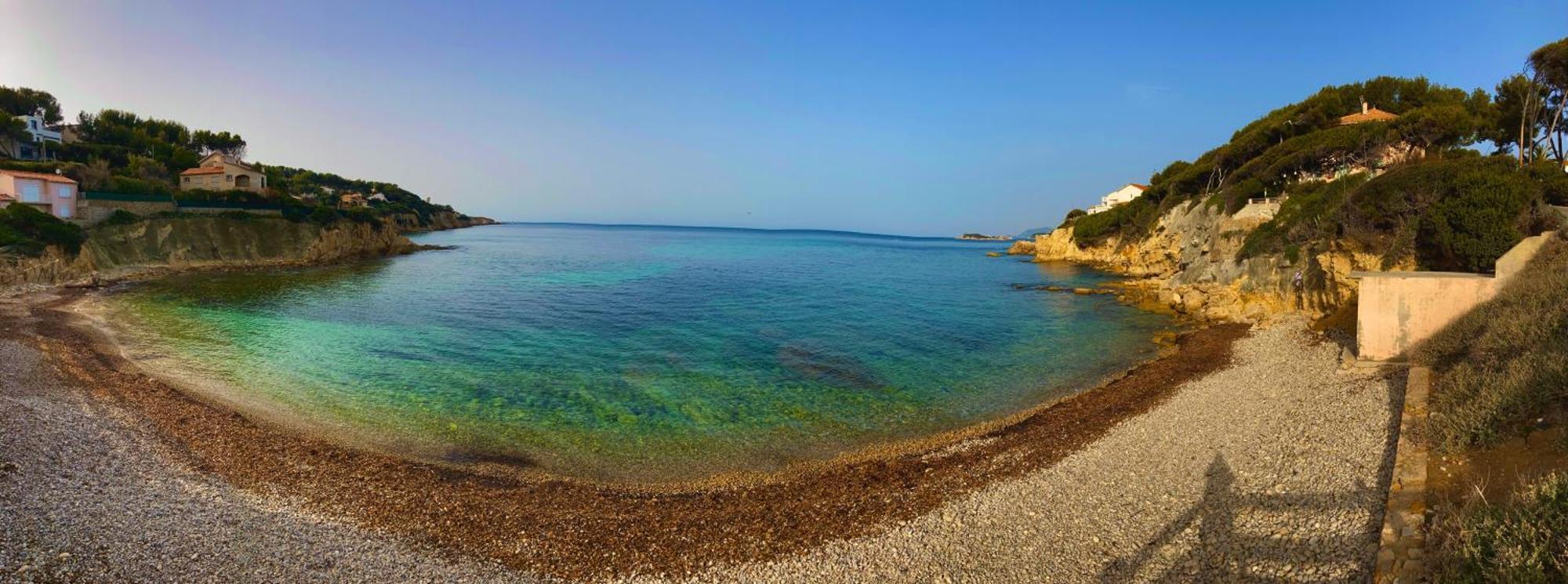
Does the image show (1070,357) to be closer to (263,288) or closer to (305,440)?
(305,440)

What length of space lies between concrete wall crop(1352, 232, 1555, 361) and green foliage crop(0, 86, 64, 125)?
108 meters

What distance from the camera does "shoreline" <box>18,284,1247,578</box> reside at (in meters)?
8.78

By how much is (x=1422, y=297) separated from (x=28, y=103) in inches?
4483

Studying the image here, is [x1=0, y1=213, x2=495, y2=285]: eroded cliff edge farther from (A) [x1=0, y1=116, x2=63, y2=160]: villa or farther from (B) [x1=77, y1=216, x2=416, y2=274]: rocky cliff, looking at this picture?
(A) [x1=0, y1=116, x2=63, y2=160]: villa

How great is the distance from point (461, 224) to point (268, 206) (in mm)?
129688

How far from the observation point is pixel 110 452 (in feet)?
38.1

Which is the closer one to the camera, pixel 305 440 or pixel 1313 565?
pixel 1313 565

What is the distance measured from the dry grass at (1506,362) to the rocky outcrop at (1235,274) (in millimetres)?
3012

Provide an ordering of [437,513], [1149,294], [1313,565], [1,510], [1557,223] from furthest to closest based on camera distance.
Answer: [1149,294] < [1557,223] < [437,513] < [1,510] < [1313,565]

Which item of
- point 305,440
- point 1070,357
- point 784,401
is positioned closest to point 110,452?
point 305,440

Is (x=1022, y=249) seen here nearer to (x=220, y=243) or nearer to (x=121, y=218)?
(x=220, y=243)

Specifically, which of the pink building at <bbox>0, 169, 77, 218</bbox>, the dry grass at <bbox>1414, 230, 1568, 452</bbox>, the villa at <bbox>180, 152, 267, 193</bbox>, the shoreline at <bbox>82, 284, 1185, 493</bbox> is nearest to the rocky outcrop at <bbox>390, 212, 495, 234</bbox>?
the villa at <bbox>180, 152, 267, 193</bbox>

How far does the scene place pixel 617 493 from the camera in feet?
→ 35.7

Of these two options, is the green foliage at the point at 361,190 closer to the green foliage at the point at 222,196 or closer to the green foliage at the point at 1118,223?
the green foliage at the point at 222,196
